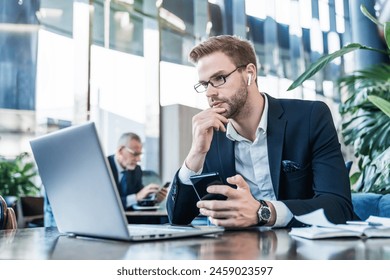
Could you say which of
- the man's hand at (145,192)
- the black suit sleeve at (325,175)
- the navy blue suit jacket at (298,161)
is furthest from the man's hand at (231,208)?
the man's hand at (145,192)

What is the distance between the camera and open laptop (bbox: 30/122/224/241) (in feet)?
2.61

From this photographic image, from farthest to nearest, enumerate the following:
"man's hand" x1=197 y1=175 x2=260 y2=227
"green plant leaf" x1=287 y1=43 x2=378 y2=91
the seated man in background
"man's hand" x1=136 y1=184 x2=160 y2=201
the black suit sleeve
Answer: the seated man in background < "man's hand" x1=136 y1=184 x2=160 y2=201 < "green plant leaf" x1=287 y1=43 x2=378 y2=91 < the black suit sleeve < "man's hand" x1=197 y1=175 x2=260 y2=227

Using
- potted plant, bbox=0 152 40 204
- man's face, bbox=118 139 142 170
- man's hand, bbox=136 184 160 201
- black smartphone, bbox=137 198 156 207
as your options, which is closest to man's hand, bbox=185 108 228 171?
black smartphone, bbox=137 198 156 207

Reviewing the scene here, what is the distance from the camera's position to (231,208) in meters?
1.12

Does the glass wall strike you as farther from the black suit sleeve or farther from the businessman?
the black suit sleeve

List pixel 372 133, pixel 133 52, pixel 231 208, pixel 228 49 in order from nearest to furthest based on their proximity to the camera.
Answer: pixel 231 208 < pixel 228 49 < pixel 372 133 < pixel 133 52

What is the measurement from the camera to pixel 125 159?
4211 mm

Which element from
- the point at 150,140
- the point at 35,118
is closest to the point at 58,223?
the point at 35,118

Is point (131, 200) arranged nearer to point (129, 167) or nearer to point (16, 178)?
point (129, 167)

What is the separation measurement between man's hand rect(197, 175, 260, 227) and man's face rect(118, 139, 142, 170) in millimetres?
3098

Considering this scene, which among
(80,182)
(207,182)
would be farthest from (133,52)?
(80,182)

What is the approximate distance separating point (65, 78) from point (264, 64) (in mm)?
2425

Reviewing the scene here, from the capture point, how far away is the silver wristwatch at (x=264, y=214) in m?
1.16

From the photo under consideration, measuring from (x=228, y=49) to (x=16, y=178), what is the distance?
358cm
